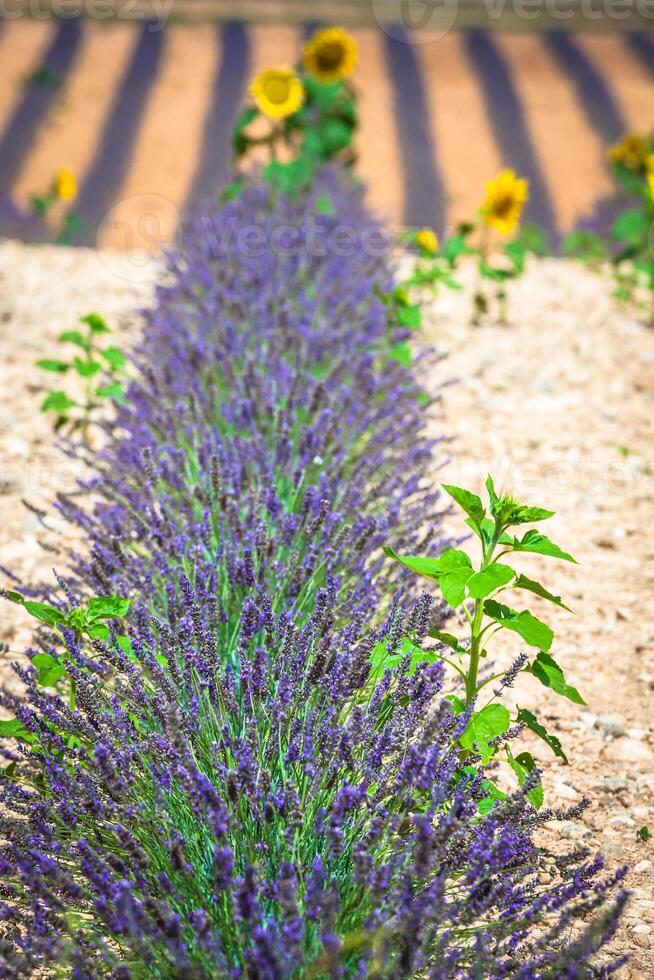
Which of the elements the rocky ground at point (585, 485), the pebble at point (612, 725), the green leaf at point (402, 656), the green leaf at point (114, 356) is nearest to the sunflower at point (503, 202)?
the rocky ground at point (585, 485)

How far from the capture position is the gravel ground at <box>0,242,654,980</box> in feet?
6.56

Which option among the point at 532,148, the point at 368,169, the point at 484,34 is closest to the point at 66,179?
the point at 368,169

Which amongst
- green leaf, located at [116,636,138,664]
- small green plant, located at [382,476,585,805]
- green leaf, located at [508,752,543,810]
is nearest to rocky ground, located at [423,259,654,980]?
green leaf, located at [508,752,543,810]

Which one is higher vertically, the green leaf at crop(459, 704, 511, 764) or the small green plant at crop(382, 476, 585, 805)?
the small green plant at crop(382, 476, 585, 805)

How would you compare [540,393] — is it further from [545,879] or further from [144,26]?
[144,26]

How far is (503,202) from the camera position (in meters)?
4.36

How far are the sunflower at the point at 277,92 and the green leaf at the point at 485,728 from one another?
3.92 metres

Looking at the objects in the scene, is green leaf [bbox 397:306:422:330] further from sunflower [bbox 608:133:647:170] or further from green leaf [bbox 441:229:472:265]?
sunflower [bbox 608:133:647:170]

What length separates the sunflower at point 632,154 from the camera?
4848 mm

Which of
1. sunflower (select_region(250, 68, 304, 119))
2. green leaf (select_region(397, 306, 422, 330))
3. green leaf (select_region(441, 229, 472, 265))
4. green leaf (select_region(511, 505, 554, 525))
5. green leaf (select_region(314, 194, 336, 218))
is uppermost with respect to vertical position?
sunflower (select_region(250, 68, 304, 119))

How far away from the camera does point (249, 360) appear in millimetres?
2725

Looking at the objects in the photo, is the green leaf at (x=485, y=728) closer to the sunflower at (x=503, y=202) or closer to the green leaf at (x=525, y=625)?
the green leaf at (x=525, y=625)

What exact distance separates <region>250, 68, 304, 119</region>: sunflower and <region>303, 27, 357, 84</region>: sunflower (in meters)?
0.18

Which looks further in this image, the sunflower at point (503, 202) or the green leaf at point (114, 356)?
the sunflower at point (503, 202)
